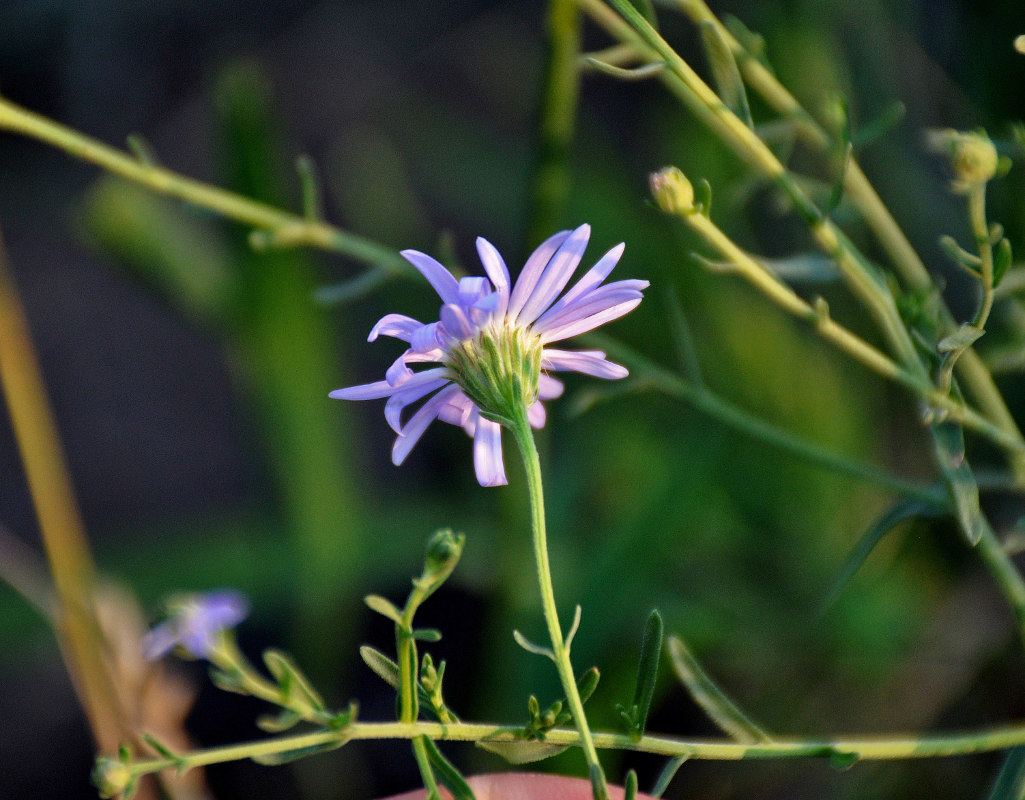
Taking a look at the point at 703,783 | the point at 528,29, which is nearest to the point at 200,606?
the point at 703,783

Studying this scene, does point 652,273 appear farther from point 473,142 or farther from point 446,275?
point 446,275

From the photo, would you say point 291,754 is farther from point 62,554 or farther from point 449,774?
point 62,554

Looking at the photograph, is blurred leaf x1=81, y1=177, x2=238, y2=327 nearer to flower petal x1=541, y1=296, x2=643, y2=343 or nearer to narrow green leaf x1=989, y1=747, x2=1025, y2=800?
flower petal x1=541, y1=296, x2=643, y2=343

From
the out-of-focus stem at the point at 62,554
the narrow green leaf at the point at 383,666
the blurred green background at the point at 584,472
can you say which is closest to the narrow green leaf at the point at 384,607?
the narrow green leaf at the point at 383,666

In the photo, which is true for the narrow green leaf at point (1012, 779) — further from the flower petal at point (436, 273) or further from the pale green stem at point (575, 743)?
the flower petal at point (436, 273)

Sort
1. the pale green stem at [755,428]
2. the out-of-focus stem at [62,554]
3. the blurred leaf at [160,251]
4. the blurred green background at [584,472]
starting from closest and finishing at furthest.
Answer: the pale green stem at [755,428] → the out-of-focus stem at [62,554] → the blurred green background at [584,472] → the blurred leaf at [160,251]

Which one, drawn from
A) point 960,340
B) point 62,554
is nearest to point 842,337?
point 960,340

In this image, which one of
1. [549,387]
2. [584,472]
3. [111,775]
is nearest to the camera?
[111,775]
